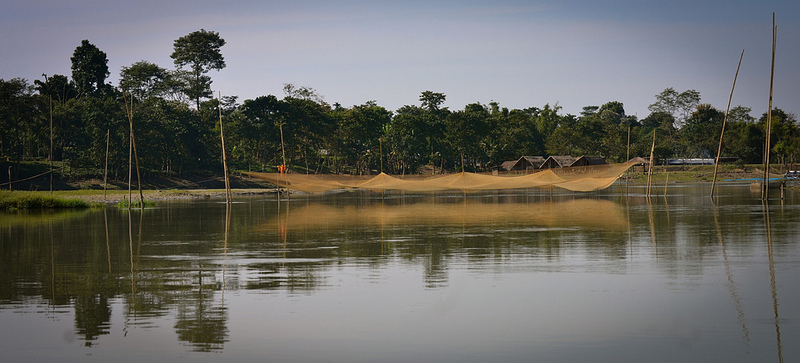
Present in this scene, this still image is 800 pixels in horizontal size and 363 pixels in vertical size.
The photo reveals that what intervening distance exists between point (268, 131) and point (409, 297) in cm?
6551

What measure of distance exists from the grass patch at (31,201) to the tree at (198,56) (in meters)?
44.4

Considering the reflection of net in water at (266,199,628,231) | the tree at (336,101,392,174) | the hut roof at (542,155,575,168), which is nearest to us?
the reflection of net in water at (266,199,628,231)

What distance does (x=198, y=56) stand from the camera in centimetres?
8006

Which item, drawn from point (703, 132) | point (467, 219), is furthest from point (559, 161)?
point (467, 219)

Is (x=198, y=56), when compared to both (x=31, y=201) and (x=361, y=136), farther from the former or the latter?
(x=31, y=201)

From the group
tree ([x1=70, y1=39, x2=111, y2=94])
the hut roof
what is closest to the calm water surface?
tree ([x1=70, y1=39, x2=111, y2=94])

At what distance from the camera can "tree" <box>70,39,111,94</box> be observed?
70500 millimetres

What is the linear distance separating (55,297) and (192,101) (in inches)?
2943

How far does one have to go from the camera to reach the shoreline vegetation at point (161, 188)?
119 ft

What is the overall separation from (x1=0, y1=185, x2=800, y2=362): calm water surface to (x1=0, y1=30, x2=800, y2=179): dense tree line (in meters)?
35.8

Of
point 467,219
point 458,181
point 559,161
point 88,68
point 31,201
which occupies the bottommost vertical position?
point 467,219

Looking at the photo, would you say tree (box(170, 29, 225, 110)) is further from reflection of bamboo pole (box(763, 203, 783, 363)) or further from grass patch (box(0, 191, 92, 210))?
reflection of bamboo pole (box(763, 203, 783, 363))

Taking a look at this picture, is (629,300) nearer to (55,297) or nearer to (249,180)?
(55,297)

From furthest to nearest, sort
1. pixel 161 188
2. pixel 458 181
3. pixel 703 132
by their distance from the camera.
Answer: pixel 703 132 → pixel 161 188 → pixel 458 181
